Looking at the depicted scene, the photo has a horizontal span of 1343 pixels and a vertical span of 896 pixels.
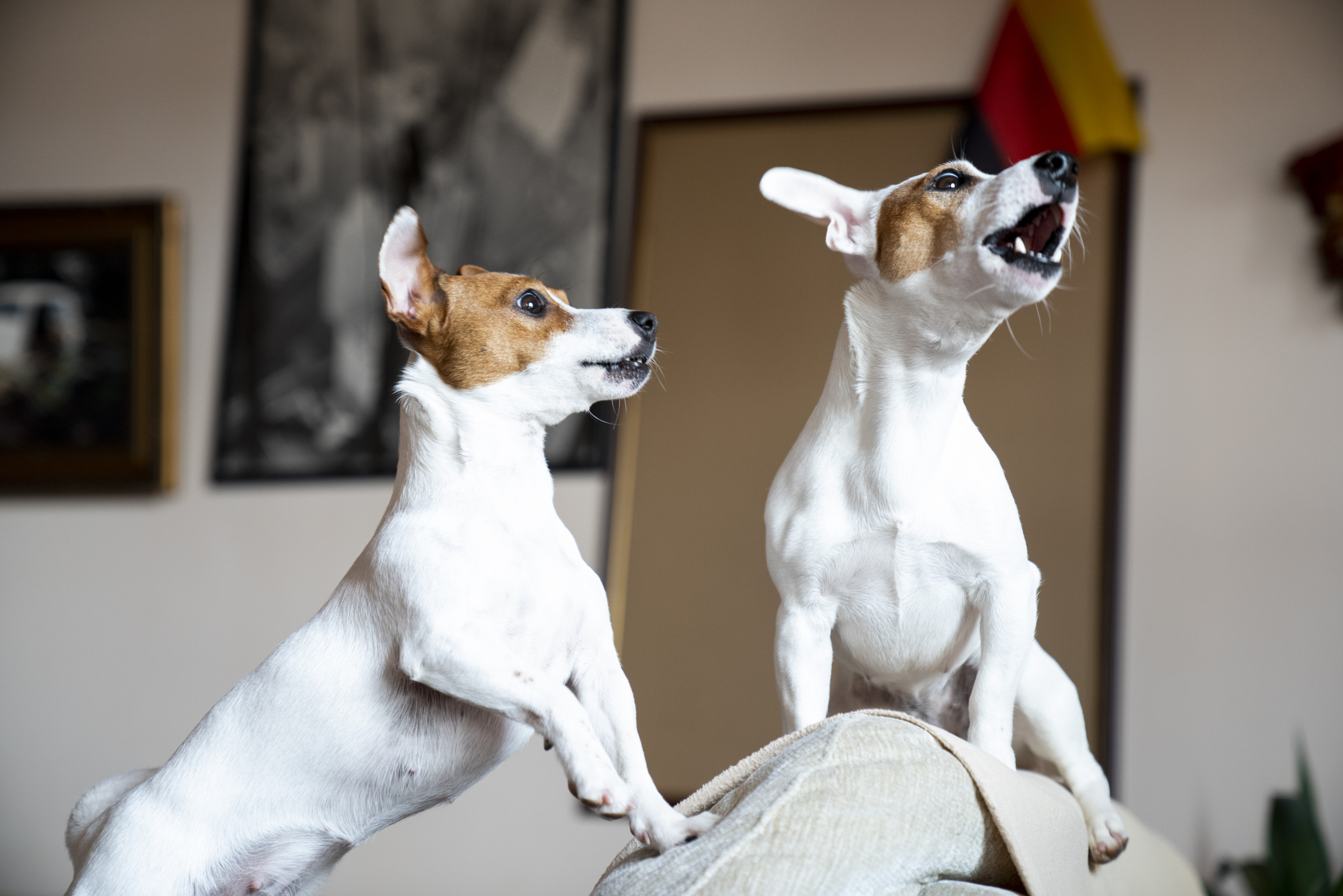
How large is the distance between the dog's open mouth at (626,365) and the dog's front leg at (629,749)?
24cm

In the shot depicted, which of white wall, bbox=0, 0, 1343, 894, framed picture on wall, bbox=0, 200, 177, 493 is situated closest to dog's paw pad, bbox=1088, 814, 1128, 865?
white wall, bbox=0, 0, 1343, 894

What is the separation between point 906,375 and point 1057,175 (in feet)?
0.71

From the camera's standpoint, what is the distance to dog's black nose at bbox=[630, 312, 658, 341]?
882mm

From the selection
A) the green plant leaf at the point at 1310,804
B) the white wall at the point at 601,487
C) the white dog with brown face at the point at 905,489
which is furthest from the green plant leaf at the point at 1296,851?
the white dog with brown face at the point at 905,489

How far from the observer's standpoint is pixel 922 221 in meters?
0.91

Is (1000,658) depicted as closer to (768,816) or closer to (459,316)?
(768,816)

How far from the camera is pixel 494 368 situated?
2.88 ft

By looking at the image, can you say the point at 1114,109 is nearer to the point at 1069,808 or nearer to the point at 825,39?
the point at 825,39

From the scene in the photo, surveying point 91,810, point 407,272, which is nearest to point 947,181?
point 407,272

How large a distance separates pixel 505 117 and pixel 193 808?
2.34 meters

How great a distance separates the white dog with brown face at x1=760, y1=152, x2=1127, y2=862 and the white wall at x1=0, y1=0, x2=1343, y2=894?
1527 millimetres

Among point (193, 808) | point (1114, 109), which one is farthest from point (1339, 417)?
point (193, 808)

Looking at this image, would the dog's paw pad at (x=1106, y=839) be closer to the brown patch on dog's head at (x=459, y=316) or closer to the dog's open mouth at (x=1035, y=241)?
the dog's open mouth at (x=1035, y=241)

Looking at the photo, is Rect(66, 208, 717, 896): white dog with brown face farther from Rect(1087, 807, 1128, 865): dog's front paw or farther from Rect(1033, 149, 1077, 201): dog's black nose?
Rect(1087, 807, 1128, 865): dog's front paw
